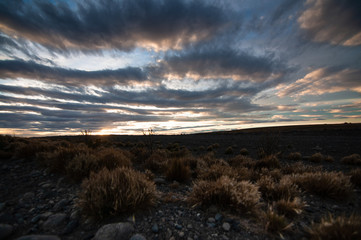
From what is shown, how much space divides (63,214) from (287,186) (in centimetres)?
487

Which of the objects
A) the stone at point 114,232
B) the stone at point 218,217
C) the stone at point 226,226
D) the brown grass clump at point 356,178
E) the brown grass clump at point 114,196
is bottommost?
the brown grass clump at point 356,178

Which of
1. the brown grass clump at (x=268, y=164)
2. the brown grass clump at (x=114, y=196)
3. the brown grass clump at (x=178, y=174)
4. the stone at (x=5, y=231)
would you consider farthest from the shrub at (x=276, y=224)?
the brown grass clump at (x=268, y=164)

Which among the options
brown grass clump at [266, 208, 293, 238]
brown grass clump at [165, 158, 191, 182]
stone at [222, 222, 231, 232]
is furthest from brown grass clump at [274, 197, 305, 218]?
brown grass clump at [165, 158, 191, 182]

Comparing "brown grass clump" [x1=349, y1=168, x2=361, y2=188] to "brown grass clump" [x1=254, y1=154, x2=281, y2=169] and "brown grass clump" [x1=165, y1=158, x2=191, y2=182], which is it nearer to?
"brown grass clump" [x1=254, y1=154, x2=281, y2=169]

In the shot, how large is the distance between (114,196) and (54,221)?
3.86ft

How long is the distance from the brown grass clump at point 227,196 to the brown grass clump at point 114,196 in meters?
1.01

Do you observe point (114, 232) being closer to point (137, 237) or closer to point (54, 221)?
point (137, 237)

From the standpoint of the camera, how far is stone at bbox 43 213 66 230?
106 inches

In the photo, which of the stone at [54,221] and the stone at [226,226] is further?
the stone at [54,221]

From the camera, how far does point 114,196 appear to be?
278cm

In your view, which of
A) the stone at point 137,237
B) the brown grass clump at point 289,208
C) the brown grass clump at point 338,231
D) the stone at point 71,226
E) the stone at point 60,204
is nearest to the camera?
the brown grass clump at point 338,231

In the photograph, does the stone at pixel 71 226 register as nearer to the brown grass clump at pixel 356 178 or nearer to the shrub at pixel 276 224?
the shrub at pixel 276 224

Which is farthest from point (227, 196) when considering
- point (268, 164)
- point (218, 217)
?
point (268, 164)

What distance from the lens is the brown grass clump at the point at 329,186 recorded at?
3830mm
